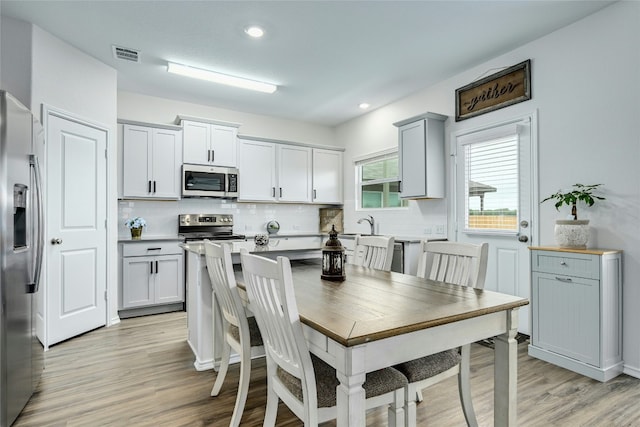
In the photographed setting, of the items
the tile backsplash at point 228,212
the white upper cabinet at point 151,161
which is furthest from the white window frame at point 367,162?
the white upper cabinet at point 151,161

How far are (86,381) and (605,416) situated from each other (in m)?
3.27

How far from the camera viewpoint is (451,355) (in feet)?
5.47

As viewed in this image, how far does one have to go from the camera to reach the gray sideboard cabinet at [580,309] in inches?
97.3

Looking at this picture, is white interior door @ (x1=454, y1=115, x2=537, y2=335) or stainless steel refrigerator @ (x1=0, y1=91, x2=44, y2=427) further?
white interior door @ (x1=454, y1=115, x2=537, y2=335)

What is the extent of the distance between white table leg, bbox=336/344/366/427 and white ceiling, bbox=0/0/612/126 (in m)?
2.55

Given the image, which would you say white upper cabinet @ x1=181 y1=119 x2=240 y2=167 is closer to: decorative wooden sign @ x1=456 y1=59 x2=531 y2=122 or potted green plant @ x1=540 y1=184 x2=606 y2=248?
decorative wooden sign @ x1=456 y1=59 x2=531 y2=122

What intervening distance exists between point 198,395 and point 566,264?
2.76 meters

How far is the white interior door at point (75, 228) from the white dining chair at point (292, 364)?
2619 mm

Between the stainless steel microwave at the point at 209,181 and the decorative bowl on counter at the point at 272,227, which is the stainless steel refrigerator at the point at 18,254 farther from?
the decorative bowl on counter at the point at 272,227

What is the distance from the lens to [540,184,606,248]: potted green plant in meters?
2.68

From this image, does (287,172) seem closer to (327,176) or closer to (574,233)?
(327,176)

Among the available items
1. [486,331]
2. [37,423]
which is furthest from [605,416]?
[37,423]

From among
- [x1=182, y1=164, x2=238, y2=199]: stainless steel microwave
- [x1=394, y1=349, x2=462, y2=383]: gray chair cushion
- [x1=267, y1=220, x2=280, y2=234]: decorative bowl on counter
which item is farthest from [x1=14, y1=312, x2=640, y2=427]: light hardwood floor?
[x1=267, y1=220, x2=280, y2=234]: decorative bowl on counter

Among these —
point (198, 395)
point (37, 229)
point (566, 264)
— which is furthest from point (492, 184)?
point (37, 229)
